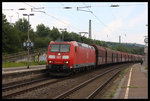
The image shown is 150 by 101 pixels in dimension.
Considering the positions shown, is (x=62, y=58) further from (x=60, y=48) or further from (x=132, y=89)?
(x=132, y=89)

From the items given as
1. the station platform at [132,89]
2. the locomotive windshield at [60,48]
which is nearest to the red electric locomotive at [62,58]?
the locomotive windshield at [60,48]

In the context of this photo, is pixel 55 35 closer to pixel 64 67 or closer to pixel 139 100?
pixel 64 67

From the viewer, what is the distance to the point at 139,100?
9422mm

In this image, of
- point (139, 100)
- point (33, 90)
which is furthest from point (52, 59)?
point (139, 100)

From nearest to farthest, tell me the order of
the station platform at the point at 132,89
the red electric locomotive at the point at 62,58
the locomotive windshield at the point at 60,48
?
1. the station platform at the point at 132,89
2. the red electric locomotive at the point at 62,58
3. the locomotive windshield at the point at 60,48

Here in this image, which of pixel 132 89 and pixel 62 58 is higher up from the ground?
pixel 62 58

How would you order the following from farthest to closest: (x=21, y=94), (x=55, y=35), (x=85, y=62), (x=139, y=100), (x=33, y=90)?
(x=55, y=35) < (x=85, y=62) < (x=33, y=90) < (x=21, y=94) < (x=139, y=100)

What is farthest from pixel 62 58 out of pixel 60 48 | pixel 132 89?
pixel 132 89

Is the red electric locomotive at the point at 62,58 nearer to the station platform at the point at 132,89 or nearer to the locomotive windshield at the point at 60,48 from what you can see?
the locomotive windshield at the point at 60,48

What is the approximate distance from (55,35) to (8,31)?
39594 mm

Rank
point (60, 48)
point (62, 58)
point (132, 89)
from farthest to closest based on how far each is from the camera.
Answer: point (60, 48)
point (62, 58)
point (132, 89)

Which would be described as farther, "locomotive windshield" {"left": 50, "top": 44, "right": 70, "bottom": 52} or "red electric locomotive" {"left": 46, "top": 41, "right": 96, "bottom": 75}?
"locomotive windshield" {"left": 50, "top": 44, "right": 70, "bottom": 52}

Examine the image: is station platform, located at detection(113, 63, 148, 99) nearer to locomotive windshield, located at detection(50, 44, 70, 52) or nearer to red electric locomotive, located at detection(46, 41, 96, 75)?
red electric locomotive, located at detection(46, 41, 96, 75)

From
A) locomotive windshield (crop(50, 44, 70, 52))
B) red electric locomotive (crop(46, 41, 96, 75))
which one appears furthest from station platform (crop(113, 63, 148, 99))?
locomotive windshield (crop(50, 44, 70, 52))
